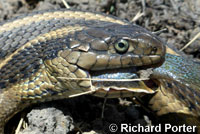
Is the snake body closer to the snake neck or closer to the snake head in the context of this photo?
the snake head

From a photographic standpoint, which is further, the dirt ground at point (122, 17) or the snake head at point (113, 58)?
the dirt ground at point (122, 17)

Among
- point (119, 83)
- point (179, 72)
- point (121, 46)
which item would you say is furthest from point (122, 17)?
point (119, 83)

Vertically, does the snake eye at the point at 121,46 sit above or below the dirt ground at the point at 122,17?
above

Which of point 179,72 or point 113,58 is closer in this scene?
point 113,58

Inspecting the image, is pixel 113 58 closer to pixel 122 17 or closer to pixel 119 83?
pixel 119 83

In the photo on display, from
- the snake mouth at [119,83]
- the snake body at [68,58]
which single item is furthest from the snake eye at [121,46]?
the snake mouth at [119,83]

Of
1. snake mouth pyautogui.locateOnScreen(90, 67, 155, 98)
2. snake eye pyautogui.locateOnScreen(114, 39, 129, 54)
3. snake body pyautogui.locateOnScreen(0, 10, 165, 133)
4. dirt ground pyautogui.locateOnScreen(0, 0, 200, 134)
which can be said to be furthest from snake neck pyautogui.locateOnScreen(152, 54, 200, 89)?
dirt ground pyautogui.locateOnScreen(0, 0, 200, 134)

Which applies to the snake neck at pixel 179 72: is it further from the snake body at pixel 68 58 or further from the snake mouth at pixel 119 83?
the snake mouth at pixel 119 83

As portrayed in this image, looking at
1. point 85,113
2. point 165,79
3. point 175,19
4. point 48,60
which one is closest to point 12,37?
point 48,60
